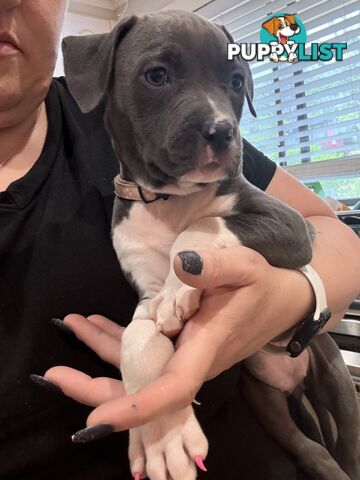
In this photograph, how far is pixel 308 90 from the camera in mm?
2996

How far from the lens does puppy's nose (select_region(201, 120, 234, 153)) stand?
923 millimetres

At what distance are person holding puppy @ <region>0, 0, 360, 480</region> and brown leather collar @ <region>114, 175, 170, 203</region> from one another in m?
0.09

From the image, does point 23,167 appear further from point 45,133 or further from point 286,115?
point 286,115

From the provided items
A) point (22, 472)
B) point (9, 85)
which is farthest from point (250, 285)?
point (9, 85)

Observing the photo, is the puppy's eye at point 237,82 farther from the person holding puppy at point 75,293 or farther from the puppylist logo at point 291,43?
the puppylist logo at point 291,43

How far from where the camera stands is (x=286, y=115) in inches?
124

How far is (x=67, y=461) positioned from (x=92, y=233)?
485mm

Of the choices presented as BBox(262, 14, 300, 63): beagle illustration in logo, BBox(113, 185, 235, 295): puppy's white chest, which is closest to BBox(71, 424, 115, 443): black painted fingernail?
BBox(113, 185, 235, 295): puppy's white chest

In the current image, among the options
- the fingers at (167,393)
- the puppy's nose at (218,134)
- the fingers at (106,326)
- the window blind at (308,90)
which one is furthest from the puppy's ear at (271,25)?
the fingers at (167,393)

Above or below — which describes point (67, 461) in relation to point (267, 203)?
below

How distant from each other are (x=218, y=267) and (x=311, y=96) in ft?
8.33

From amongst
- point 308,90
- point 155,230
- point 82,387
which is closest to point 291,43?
point 308,90

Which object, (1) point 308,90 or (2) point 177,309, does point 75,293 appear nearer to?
(2) point 177,309

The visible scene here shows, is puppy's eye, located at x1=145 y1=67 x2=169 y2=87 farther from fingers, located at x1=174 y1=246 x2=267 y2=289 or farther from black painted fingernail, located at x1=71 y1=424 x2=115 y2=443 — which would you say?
black painted fingernail, located at x1=71 y1=424 x2=115 y2=443
